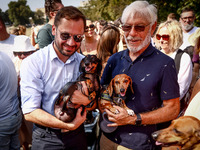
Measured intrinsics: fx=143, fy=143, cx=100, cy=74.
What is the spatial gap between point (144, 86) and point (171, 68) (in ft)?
1.23

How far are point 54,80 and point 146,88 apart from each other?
3.92ft

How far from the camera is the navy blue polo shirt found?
1661mm

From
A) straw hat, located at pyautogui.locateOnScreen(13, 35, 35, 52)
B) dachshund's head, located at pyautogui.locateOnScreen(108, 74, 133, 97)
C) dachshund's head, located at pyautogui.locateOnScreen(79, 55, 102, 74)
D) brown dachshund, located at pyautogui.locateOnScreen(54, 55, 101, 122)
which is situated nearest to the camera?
dachshund's head, located at pyautogui.locateOnScreen(108, 74, 133, 97)

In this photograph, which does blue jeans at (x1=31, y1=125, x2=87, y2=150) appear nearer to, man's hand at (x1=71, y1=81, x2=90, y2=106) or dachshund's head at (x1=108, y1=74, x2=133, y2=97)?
man's hand at (x1=71, y1=81, x2=90, y2=106)

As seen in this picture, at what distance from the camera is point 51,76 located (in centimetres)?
193

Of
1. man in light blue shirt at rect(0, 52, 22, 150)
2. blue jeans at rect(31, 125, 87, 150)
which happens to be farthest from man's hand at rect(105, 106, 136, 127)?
man in light blue shirt at rect(0, 52, 22, 150)

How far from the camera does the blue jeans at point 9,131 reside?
2.50 meters

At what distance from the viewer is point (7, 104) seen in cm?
255

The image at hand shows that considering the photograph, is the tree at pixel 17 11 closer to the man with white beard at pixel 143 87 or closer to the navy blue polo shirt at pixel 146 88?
the man with white beard at pixel 143 87

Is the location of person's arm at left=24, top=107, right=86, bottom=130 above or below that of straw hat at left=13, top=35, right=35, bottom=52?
below

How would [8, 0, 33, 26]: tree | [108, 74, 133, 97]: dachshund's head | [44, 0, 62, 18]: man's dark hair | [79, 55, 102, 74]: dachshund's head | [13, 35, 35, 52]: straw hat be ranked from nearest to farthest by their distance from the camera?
[108, 74, 133, 97]: dachshund's head
[79, 55, 102, 74]: dachshund's head
[44, 0, 62, 18]: man's dark hair
[13, 35, 35, 52]: straw hat
[8, 0, 33, 26]: tree

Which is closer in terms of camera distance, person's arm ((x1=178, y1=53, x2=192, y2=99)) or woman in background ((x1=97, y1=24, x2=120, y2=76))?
person's arm ((x1=178, y1=53, x2=192, y2=99))

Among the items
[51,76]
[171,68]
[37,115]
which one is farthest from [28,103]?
[171,68]

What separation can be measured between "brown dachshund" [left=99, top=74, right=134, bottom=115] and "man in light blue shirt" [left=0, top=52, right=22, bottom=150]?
1770 millimetres
